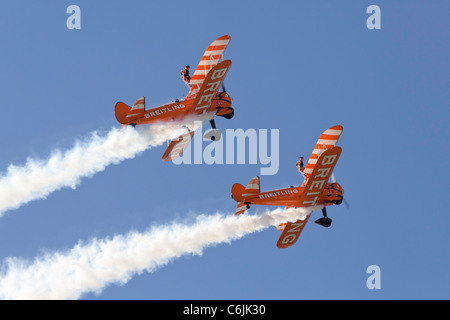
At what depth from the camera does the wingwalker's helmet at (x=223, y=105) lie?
50562 millimetres

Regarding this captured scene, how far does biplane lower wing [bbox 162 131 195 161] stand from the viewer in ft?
169

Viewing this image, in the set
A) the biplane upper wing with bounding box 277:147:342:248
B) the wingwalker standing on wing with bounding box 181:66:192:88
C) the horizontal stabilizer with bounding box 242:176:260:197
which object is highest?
the wingwalker standing on wing with bounding box 181:66:192:88

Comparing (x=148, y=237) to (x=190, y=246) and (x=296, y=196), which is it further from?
(x=296, y=196)

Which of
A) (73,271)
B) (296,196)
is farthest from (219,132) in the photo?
(73,271)

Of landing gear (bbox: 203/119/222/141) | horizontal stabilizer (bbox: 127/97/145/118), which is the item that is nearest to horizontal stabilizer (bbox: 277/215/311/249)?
landing gear (bbox: 203/119/222/141)

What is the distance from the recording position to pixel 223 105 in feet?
166

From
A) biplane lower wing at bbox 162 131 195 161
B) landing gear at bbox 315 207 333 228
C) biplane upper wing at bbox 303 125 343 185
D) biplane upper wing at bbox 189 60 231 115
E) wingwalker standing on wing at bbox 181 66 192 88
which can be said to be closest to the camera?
biplane upper wing at bbox 189 60 231 115

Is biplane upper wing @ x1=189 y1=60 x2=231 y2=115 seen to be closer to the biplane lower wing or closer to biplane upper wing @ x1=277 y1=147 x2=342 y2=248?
the biplane lower wing

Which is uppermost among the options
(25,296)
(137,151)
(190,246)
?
(137,151)

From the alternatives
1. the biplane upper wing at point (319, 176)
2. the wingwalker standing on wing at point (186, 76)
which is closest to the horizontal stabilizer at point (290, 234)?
the biplane upper wing at point (319, 176)

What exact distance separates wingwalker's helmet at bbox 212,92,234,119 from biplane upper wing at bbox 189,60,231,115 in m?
0.58

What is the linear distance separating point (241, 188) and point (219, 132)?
3886 millimetres

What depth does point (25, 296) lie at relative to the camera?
4591cm

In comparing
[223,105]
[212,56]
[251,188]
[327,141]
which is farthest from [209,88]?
[327,141]
